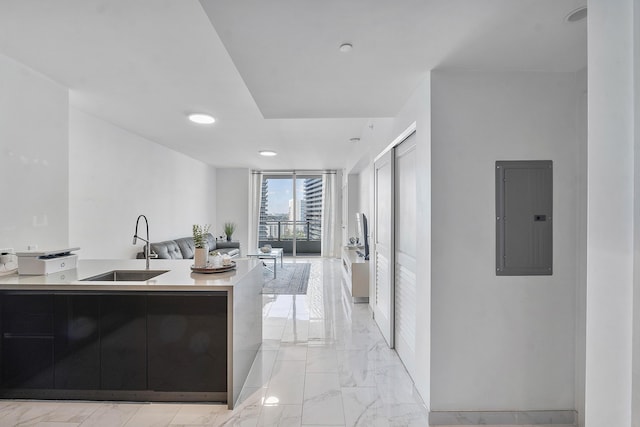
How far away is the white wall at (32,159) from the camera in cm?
229

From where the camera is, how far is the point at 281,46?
1.64m

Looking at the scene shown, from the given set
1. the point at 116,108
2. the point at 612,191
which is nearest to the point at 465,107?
the point at 612,191

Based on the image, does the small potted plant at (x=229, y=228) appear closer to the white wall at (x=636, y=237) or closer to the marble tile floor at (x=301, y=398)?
the marble tile floor at (x=301, y=398)

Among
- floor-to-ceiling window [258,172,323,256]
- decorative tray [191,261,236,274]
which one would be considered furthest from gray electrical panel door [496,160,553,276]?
floor-to-ceiling window [258,172,323,256]

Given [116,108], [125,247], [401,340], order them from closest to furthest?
[401,340] < [116,108] < [125,247]

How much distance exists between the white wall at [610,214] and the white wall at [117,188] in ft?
14.5

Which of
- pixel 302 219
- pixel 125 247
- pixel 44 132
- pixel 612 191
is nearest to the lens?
pixel 612 191

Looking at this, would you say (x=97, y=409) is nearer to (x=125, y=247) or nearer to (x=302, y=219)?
(x=125, y=247)

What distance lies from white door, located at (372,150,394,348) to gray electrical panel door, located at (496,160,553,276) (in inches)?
45.7

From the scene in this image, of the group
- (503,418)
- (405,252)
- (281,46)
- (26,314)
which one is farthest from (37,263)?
(503,418)

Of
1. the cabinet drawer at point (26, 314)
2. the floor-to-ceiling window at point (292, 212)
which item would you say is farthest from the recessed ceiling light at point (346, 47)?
the floor-to-ceiling window at point (292, 212)

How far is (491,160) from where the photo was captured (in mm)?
1950

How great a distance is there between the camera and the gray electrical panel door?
1.94 m

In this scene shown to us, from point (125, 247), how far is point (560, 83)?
5168mm
